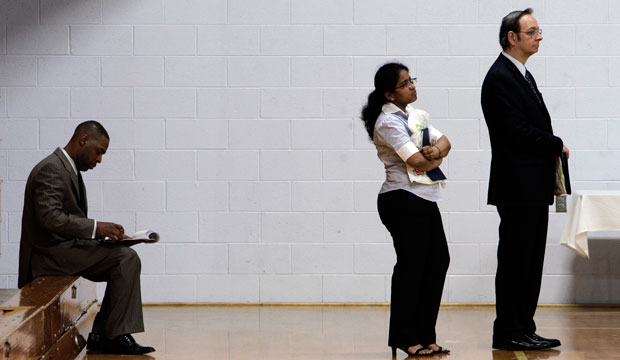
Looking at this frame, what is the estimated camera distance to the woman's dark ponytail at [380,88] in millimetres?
4199

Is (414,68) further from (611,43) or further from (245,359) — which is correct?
(245,359)

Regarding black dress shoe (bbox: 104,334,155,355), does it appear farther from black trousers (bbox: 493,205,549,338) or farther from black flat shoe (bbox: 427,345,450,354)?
black trousers (bbox: 493,205,549,338)

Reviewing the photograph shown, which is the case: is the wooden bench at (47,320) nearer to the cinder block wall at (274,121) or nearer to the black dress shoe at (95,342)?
the black dress shoe at (95,342)

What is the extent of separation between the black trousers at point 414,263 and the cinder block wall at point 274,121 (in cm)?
183

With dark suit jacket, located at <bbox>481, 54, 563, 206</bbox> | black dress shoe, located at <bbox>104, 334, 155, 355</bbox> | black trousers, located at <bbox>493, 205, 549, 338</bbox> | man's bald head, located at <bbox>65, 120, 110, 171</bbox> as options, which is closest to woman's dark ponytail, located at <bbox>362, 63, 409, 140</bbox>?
dark suit jacket, located at <bbox>481, 54, 563, 206</bbox>

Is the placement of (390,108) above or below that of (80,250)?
above

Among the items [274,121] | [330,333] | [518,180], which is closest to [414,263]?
[518,180]

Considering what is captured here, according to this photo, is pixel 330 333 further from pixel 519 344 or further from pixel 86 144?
pixel 86 144

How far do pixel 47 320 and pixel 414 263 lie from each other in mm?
1565

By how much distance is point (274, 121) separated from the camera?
6.02 metres

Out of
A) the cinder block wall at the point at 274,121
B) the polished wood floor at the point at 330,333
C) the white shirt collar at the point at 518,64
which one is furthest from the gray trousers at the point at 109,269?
the white shirt collar at the point at 518,64

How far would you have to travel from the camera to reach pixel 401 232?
163 inches

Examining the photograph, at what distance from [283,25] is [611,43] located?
82.3 inches

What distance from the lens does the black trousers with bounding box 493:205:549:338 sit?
4355 millimetres
